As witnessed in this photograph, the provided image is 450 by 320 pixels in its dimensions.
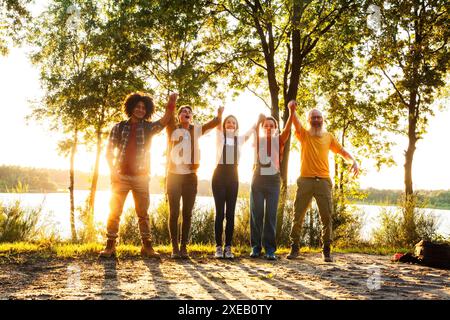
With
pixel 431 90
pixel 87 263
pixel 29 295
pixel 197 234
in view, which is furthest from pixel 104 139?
pixel 29 295

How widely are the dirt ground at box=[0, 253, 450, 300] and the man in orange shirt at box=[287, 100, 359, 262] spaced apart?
542 millimetres

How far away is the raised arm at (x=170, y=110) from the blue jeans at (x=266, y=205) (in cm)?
154

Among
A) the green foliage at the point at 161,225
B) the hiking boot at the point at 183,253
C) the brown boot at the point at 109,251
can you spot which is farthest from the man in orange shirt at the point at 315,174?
the green foliage at the point at 161,225

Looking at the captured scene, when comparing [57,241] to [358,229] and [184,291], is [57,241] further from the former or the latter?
[358,229]

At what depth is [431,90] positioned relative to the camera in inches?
562

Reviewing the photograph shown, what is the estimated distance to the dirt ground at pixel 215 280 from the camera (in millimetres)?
3668

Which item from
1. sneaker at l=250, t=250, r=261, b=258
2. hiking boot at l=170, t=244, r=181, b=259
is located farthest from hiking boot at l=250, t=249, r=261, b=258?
hiking boot at l=170, t=244, r=181, b=259

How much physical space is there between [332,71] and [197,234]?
28.4 feet

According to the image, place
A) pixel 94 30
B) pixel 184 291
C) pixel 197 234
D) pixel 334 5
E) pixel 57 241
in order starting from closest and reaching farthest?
pixel 184 291 → pixel 57 241 → pixel 197 234 → pixel 334 5 → pixel 94 30

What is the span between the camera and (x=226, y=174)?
587 cm

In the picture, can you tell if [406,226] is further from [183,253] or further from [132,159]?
[132,159]

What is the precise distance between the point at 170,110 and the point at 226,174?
117 centimetres

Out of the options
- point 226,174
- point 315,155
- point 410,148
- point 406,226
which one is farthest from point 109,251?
point 410,148

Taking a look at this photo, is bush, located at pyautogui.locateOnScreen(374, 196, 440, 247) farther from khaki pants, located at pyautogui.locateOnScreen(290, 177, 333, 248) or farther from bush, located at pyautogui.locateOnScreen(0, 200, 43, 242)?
bush, located at pyautogui.locateOnScreen(0, 200, 43, 242)
